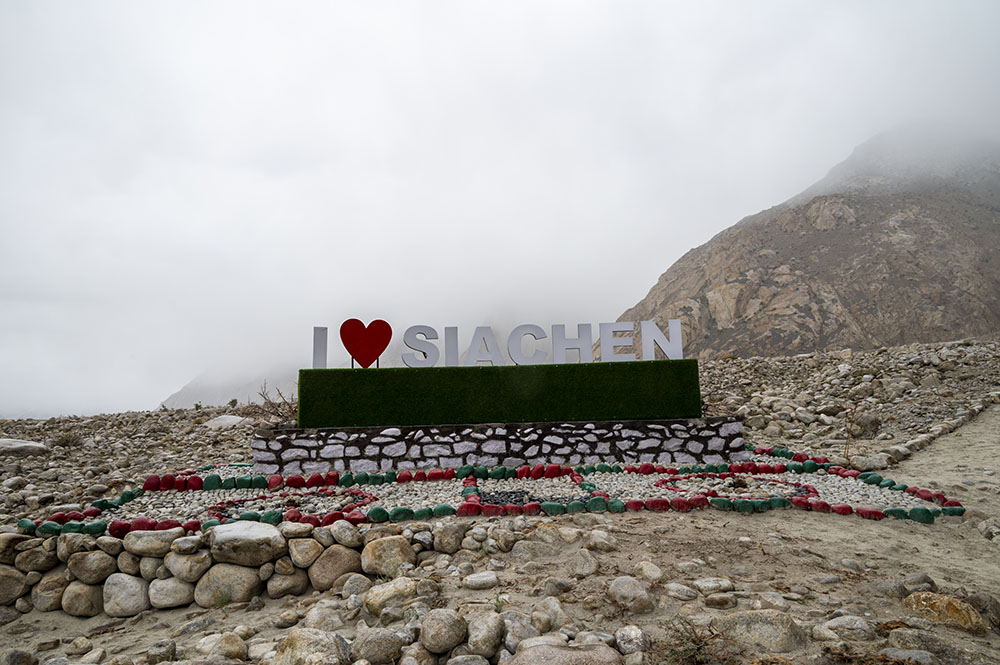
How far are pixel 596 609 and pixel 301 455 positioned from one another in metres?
6.92

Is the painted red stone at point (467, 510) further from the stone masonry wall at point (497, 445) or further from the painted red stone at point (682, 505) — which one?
the stone masonry wall at point (497, 445)

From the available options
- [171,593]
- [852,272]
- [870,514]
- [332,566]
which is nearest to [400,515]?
[332,566]

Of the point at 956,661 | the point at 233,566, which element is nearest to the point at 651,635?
the point at 956,661

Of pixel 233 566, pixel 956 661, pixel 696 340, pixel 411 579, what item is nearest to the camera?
pixel 956 661

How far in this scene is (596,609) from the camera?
3836 mm

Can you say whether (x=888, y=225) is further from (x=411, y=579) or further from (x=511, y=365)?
(x=411, y=579)

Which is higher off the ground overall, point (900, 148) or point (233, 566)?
point (900, 148)

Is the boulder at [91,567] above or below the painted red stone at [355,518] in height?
below

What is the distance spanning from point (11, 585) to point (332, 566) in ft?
9.84

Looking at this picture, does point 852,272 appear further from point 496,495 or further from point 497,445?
point 496,495

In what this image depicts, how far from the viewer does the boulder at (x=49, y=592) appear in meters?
5.16

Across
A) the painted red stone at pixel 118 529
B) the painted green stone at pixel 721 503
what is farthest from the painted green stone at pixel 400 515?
the painted green stone at pixel 721 503

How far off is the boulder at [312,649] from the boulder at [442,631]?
48 cm

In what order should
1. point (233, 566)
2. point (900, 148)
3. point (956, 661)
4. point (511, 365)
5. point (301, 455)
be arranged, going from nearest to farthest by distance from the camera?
point (956, 661), point (233, 566), point (301, 455), point (511, 365), point (900, 148)
